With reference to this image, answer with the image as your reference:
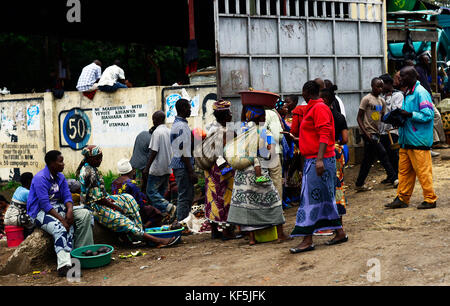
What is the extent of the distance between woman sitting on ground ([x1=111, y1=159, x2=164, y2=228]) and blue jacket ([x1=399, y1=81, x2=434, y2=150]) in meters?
3.51

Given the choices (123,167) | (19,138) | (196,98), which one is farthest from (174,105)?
(19,138)

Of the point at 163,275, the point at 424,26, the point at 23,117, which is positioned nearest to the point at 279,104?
the point at 163,275

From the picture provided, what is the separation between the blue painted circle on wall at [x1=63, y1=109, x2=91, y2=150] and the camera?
11.8 metres

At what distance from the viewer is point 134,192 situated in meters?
7.18

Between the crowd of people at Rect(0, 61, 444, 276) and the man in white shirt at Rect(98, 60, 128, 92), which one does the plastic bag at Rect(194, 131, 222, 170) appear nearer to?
the crowd of people at Rect(0, 61, 444, 276)

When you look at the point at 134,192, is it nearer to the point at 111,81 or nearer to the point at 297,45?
the point at 297,45

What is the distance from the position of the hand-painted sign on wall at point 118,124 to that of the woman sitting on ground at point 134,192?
12.2 feet

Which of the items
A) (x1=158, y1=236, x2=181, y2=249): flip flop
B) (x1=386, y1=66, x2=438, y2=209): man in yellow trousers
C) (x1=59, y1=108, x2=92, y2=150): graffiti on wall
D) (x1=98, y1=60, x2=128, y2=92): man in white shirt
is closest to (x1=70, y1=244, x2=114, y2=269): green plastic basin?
(x1=158, y1=236, x2=181, y2=249): flip flop

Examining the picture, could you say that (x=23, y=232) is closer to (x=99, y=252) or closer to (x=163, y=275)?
(x=99, y=252)

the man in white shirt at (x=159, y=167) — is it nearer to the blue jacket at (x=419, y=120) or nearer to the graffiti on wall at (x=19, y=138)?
the blue jacket at (x=419, y=120)

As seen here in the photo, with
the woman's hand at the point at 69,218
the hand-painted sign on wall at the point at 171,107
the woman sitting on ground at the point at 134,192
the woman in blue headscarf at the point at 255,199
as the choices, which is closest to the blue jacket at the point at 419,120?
the woman in blue headscarf at the point at 255,199

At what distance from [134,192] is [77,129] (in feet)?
17.3

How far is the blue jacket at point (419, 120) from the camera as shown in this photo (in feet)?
20.6

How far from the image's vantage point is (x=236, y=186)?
5914 mm
